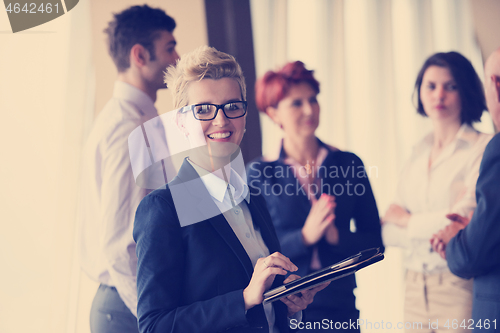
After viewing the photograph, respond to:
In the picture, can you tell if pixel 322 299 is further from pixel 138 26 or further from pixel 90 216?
pixel 138 26

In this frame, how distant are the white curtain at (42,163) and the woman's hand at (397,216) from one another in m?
1.13

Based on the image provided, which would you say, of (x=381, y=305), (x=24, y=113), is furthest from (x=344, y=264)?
(x=24, y=113)

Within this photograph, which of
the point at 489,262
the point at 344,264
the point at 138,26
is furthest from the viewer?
the point at 138,26

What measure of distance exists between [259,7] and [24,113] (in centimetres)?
97

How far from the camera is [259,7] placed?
4.64ft

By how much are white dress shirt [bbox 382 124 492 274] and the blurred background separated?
53 mm

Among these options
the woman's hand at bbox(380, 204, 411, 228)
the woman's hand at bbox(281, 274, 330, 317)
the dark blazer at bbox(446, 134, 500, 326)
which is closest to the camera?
the woman's hand at bbox(281, 274, 330, 317)

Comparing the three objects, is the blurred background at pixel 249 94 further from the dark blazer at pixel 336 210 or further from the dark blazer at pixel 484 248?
the dark blazer at pixel 484 248

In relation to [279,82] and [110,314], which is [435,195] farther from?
[110,314]

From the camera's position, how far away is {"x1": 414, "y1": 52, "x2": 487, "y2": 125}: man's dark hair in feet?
4.46

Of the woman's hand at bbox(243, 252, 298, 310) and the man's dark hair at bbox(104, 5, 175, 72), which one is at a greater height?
the man's dark hair at bbox(104, 5, 175, 72)
